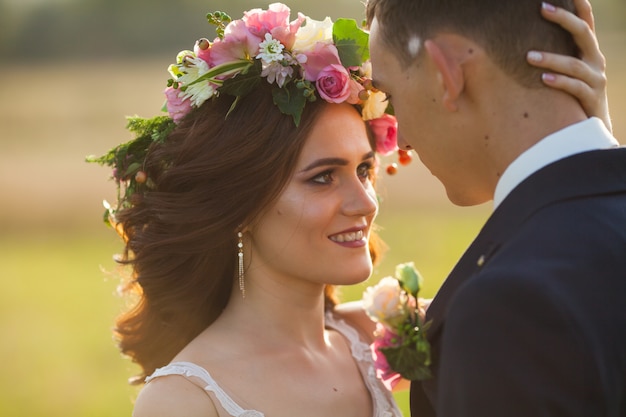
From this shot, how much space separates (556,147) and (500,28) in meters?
0.43

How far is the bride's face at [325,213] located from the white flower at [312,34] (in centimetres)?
32

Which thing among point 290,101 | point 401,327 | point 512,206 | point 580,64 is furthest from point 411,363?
point 290,101

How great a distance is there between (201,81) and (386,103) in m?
0.93

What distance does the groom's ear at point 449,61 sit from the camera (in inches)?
121

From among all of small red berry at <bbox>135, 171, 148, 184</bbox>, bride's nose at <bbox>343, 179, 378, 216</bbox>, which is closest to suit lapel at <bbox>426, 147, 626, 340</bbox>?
bride's nose at <bbox>343, 179, 378, 216</bbox>

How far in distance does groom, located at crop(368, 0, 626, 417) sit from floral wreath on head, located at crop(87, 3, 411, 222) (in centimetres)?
91

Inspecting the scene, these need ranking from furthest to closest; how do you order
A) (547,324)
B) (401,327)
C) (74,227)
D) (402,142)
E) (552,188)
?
(74,227), (402,142), (401,327), (552,188), (547,324)

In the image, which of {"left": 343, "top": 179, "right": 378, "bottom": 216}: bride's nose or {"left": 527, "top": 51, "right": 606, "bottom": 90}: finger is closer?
{"left": 527, "top": 51, "right": 606, "bottom": 90}: finger

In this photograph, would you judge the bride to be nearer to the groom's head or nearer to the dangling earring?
the dangling earring

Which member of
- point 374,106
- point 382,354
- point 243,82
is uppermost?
point 243,82

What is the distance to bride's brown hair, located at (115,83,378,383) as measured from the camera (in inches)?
175

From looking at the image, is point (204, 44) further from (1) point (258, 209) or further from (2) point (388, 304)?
(2) point (388, 304)

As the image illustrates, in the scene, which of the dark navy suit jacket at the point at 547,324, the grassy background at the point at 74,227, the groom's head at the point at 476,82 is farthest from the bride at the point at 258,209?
the dark navy suit jacket at the point at 547,324

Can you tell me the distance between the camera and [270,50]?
174 inches
